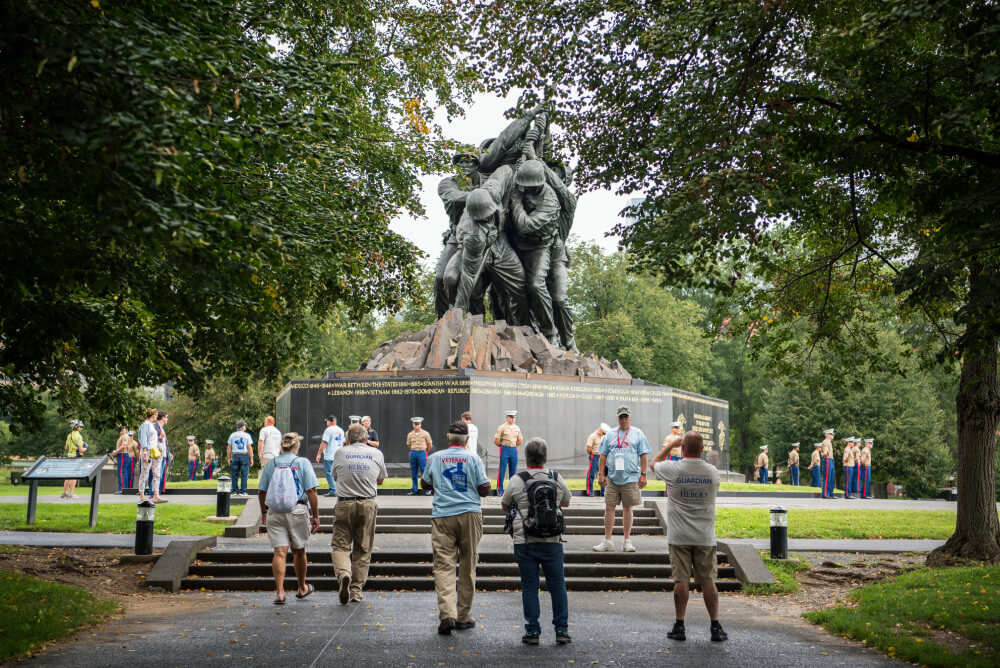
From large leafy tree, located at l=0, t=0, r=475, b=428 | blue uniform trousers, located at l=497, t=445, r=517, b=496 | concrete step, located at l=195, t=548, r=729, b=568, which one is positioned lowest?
concrete step, located at l=195, t=548, r=729, b=568

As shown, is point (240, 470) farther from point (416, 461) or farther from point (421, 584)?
point (421, 584)

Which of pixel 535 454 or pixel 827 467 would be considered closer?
pixel 535 454

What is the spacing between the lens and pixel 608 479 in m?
11.6

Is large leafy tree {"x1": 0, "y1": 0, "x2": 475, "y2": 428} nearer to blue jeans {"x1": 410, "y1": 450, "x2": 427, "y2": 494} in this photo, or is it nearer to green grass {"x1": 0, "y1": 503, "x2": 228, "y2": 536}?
green grass {"x1": 0, "y1": 503, "x2": 228, "y2": 536}

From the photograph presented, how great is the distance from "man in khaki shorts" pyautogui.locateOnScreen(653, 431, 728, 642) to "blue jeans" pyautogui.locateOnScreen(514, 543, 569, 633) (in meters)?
0.95

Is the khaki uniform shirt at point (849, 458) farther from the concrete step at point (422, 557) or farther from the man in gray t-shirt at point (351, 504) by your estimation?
the man in gray t-shirt at point (351, 504)

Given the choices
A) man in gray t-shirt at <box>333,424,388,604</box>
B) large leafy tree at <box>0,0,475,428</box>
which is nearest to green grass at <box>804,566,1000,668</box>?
man in gray t-shirt at <box>333,424,388,604</box>

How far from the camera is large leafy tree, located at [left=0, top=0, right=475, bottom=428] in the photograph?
5598 mm

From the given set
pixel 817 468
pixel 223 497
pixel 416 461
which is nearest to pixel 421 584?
pixel 223 497

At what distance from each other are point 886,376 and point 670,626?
36.9 metres

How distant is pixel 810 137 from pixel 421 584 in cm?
628

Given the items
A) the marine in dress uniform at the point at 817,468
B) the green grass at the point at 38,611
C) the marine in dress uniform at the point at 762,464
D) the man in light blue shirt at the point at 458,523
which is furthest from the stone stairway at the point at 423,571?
the marine in dress uniform at the point at 762,464

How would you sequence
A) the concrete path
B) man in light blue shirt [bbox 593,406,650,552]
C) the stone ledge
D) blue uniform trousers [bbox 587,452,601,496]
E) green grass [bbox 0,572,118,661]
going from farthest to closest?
blue uniform trousers [bbox 587,452,601,496]
man in light blue shirt [bbox 593,406,650,552]
the stone ledge
green grass [bbox 0,572,118,661]
the concrete path

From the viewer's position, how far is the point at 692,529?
7633 mm
